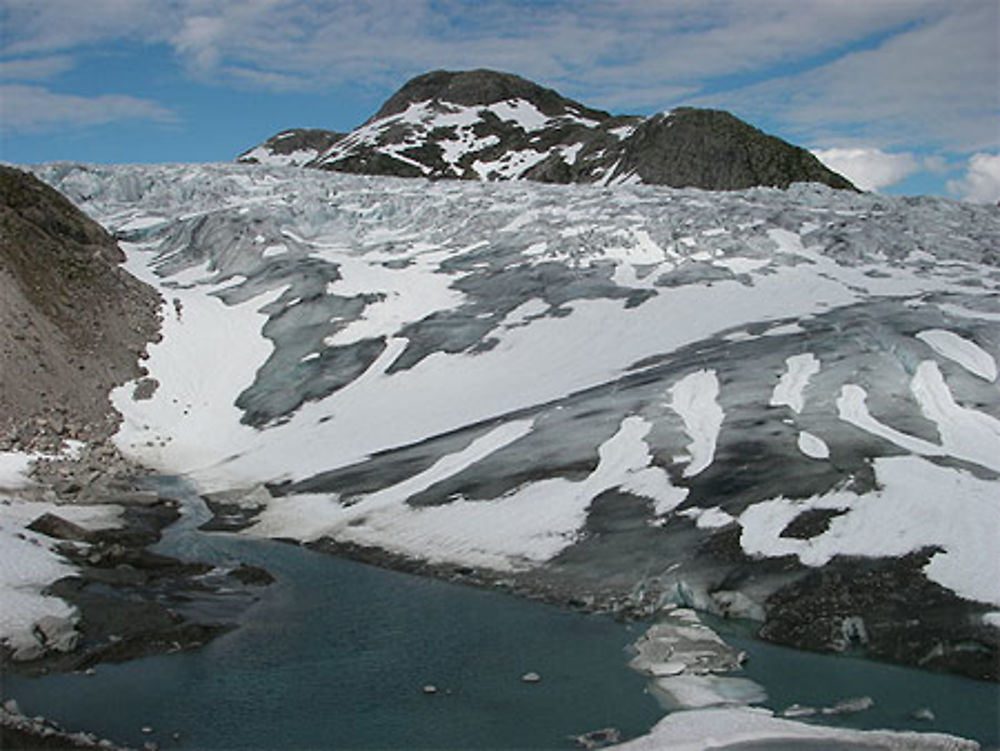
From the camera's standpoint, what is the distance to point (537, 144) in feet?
474

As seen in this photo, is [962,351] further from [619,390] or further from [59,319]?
[59,319]

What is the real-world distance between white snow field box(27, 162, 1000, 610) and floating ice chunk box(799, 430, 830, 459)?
7 centimetres

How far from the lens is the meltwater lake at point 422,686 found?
17859 millimetres

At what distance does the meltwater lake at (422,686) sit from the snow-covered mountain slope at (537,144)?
99.6 meters

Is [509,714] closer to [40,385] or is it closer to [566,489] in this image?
[566,489]

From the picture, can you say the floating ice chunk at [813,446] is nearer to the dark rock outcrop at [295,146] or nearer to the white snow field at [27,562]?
the white snow field at [27,562]

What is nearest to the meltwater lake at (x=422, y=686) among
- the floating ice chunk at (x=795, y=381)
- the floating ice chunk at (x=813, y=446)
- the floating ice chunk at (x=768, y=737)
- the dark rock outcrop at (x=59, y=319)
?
the floating ice chunk at (x=768, y=737)

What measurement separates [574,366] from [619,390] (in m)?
5.70

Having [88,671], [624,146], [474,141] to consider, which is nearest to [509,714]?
[88,671]

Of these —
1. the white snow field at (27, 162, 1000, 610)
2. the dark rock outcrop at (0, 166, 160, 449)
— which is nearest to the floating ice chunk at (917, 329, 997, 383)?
the white snow field at (27, 162, 1000, 610)

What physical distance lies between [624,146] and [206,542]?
108m

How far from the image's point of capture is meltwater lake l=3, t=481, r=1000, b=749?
1786 cm

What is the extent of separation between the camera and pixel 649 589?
81.3 feet

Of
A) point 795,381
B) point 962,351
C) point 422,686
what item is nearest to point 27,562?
point 422,686
